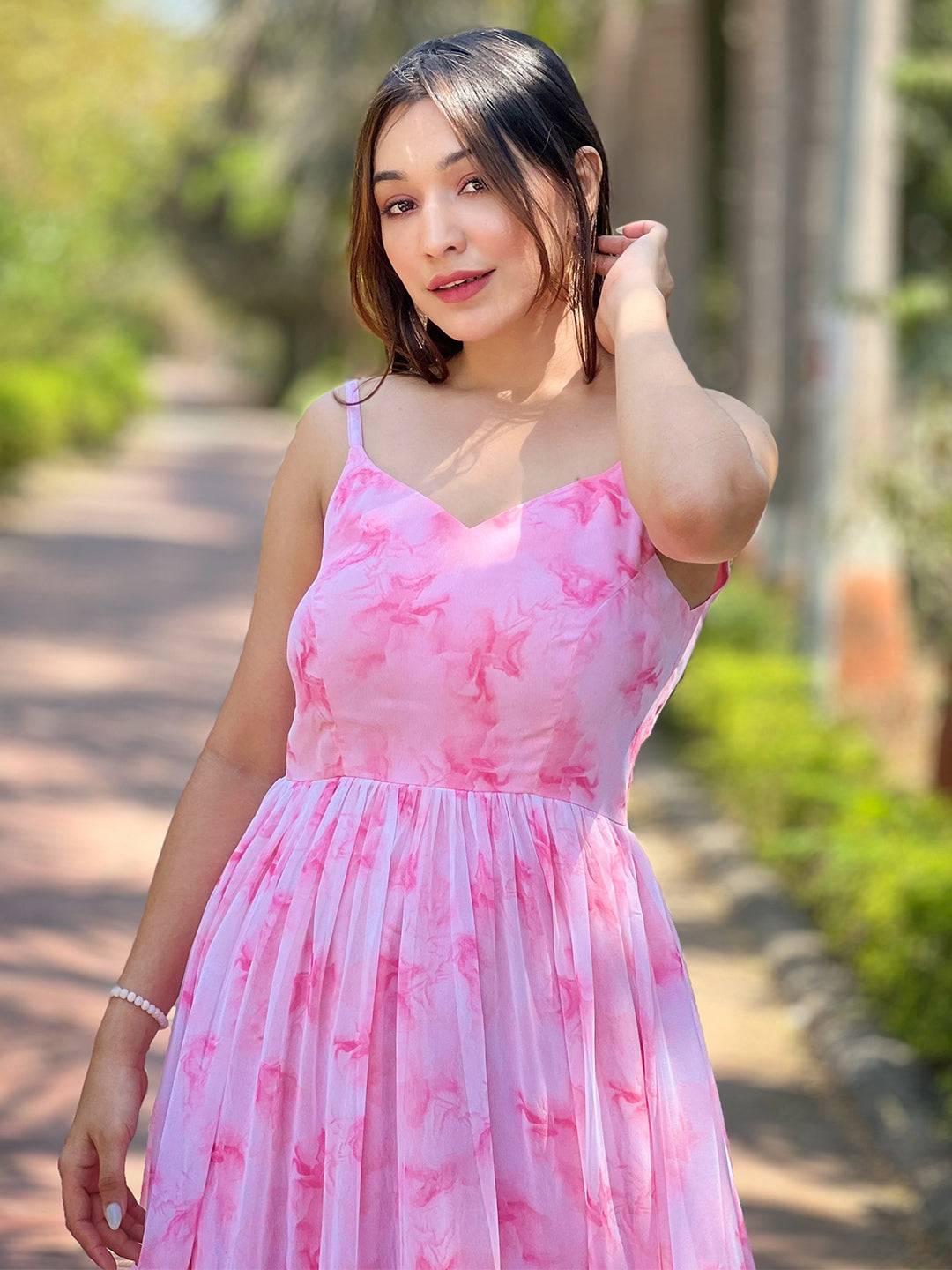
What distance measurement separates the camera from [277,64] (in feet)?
55.8

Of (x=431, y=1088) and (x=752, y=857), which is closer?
(x=431, y=1088)

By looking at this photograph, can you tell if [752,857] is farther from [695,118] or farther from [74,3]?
[74,3]

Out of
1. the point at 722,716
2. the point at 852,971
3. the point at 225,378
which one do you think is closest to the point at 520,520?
the point at 852,971

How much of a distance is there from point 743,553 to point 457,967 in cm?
956

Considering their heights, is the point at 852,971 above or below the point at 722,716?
below

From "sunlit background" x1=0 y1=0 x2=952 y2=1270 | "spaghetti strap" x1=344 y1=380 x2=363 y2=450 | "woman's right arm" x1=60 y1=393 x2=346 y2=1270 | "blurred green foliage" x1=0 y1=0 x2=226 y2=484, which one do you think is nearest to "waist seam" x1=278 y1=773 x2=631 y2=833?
"woman's right arm" x1=60 y1=393 x2=346 y2=1270

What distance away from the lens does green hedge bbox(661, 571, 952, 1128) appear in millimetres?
4867

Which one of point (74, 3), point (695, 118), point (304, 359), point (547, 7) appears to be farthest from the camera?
point (304, 359)

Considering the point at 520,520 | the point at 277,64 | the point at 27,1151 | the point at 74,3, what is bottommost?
the point at 27,1151

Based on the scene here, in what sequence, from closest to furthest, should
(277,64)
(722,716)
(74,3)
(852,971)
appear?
(852,971)
(722,716)
(277,64)
(74,3)

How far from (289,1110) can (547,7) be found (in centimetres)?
1143

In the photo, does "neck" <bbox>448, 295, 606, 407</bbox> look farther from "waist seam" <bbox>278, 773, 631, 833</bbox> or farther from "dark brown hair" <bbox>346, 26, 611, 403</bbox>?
"waist seam" <bbox>278, 773, 631, 833</bbox>

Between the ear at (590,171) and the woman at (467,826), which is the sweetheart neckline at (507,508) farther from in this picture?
the ear at (590,171)

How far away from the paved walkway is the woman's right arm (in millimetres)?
2068
